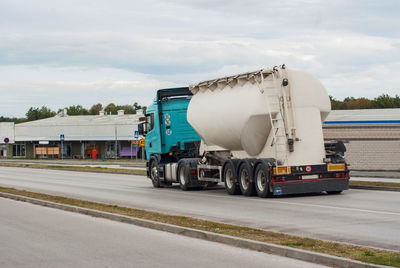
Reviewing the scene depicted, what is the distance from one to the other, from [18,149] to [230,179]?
81.8 m

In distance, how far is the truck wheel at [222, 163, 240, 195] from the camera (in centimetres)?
2256

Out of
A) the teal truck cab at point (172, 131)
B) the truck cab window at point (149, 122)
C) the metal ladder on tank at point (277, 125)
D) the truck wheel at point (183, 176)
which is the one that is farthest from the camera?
the truck cab window at point (149, 122)

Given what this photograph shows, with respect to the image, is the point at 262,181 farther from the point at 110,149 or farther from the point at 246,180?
the point at 110,149

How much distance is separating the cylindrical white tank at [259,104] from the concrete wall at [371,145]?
1705 centimetres

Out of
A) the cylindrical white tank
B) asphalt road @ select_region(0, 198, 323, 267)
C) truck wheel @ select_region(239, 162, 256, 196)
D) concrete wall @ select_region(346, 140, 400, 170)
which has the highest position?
the cylindrical white tank

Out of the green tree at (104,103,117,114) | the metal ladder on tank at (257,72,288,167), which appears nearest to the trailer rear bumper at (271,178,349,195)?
the metal ladder on tank at (257,72,288,167)

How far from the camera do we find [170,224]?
44.0 ft

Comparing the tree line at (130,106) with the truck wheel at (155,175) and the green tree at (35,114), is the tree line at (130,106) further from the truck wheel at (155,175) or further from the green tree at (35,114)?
the truck wheel at (155,175)

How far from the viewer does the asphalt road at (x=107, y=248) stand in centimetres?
958

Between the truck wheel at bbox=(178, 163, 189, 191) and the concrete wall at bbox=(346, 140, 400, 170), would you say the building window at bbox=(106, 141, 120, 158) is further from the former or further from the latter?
the truck wheel at bbox=(178, 163, 189, 191)

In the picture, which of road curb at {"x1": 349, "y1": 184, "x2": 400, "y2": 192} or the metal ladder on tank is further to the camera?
road curb at {"x1": 349, "y1": 184, "x2": 400, "y2": 192}

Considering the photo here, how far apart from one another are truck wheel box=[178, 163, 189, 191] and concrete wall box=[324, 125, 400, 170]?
14407 millimetres

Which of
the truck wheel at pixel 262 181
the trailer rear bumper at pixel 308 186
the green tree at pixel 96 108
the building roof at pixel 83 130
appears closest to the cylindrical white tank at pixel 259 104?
the truck wheel at pixel 262 181

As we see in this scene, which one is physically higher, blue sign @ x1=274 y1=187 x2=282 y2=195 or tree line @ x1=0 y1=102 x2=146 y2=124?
tree line @ x1=0 y1=102 x2=146 y2=124
